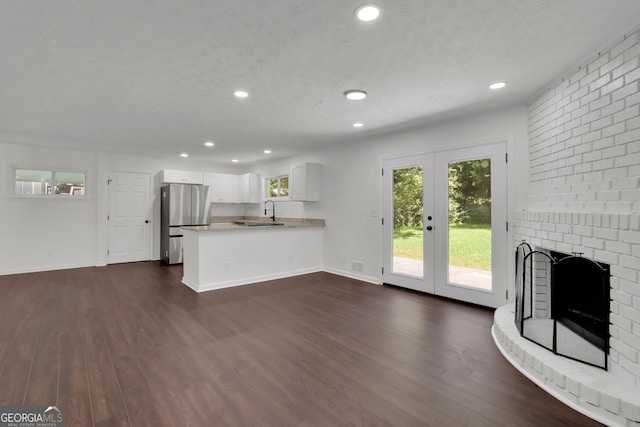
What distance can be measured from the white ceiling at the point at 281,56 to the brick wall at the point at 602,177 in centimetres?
22

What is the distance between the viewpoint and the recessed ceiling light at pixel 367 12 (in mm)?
1732

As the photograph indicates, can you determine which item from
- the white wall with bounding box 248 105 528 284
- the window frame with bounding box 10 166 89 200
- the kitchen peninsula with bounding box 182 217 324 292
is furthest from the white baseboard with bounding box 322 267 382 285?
the window frame with bounding box 10 166 89 200

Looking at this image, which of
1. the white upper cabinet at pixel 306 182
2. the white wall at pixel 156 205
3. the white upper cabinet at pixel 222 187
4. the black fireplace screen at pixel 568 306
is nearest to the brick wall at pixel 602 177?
the black fireplace screen at pixel 568 306

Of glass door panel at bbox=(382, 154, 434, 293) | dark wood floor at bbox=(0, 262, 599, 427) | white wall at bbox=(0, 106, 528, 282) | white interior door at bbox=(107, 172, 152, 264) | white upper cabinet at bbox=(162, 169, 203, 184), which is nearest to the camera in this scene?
dark wood floor at bbox=(0, 262, 599, 427)

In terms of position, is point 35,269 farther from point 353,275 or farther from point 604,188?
point 604,188

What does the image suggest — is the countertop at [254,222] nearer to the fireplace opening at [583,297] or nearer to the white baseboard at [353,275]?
the white baseboard at [353,275]

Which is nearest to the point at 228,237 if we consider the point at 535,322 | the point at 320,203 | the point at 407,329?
the point at 320,203

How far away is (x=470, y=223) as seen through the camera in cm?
377

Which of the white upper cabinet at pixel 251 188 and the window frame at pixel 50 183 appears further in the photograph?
the white upper cabinet at pixel 251 188

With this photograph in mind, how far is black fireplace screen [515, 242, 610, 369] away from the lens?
2078 mm

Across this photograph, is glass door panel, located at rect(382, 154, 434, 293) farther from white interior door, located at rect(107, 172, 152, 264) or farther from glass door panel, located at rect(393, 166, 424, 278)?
white interior door, located at rect(107, 172, 152, 264)

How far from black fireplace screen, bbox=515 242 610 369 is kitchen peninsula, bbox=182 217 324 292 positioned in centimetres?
340

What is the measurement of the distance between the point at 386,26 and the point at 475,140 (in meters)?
2.32

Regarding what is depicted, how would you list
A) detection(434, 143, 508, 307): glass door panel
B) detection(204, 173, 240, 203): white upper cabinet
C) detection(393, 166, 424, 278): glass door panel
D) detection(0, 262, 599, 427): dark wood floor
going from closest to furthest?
1. detection(0, 262, 599, 427): dark wood floor
2. detection(434, 143, 508, 307): glass door panel
3. detection(393, 166, 424, 278): glass door panel
4. detection(204, 173, 240, 203): white upper cabinet
